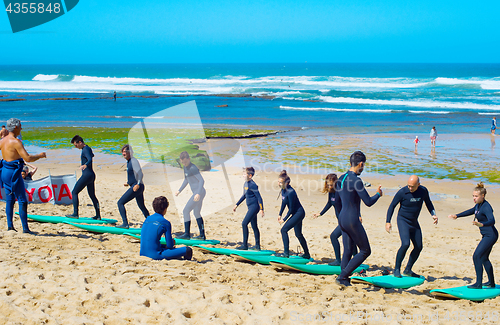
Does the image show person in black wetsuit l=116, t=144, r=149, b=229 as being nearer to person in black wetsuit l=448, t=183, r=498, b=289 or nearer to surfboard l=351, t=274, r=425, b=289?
surfboard l=351, t=274, r=425, b=289

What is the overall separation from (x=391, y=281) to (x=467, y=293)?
97 cm

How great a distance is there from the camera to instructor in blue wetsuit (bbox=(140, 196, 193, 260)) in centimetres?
584

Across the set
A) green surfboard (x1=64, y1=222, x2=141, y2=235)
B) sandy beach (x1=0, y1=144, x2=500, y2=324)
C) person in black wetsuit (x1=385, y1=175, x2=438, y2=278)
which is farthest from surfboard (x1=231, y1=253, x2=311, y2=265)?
green surfboard (x1=64, y1=222, x2=141, y2=235)

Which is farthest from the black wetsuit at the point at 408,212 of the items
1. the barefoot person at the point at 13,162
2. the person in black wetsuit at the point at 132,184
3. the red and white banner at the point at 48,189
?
the red and white banner at the point at 48,189

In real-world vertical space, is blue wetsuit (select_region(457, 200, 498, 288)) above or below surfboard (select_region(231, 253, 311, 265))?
above

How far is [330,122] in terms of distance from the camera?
33.4m

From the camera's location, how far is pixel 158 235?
5.89m

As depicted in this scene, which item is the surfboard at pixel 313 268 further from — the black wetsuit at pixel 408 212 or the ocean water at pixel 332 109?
the ocean water at pixel 332 109

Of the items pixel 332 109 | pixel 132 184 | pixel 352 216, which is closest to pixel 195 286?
pixel 352 216

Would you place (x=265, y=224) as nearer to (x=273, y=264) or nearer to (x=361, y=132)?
(x=273, y=264)

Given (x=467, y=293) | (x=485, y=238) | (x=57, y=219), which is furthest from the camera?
(x=57, y=219)

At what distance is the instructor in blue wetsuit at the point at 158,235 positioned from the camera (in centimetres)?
584

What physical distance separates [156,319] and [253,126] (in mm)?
27399

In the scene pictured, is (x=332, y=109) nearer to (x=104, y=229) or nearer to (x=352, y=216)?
(x=104, y=229)
